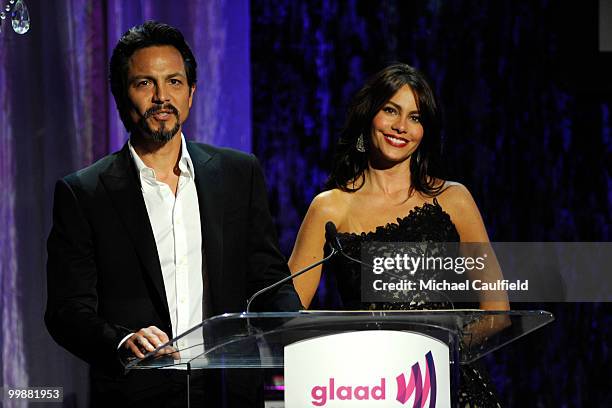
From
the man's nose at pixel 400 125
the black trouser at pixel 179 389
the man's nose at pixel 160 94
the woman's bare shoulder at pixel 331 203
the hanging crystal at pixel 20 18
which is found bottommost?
the black trouser at pixel 179 389

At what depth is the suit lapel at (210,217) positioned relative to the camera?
3.01m

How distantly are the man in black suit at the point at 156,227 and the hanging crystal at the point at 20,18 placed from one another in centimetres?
81

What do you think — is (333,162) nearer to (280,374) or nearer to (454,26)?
(454,26)

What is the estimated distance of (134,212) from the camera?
303 centimetres

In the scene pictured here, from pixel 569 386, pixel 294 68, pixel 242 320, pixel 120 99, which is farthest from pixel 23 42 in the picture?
pixel 569 386

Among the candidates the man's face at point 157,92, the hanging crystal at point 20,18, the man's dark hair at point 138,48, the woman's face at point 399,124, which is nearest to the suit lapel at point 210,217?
the man's face at point 157,92

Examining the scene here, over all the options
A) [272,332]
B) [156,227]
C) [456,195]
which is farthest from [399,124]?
[272,332]

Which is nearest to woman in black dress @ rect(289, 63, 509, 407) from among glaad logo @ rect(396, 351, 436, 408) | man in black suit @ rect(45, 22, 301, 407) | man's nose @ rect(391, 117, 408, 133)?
man's nose @ rect(391, 117, 408, 133)

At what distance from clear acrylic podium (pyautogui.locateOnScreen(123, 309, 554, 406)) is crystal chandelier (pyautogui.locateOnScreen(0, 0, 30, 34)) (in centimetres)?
224

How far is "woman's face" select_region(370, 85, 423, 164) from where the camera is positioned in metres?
3.70

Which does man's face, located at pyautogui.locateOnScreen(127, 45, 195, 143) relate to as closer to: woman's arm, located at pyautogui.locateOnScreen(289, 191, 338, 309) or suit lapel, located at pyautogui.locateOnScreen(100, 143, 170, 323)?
suit lapel, located at pyautogui.locateOnScreen(100, 143, 170, 323)

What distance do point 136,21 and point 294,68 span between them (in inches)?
27.3

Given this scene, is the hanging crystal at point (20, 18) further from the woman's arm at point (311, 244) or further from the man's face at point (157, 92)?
the woman's arm at point (311, 244)

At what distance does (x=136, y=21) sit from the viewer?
382 centimetres
